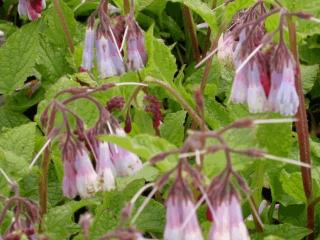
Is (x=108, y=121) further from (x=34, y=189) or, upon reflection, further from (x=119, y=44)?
(x=34, y=189)

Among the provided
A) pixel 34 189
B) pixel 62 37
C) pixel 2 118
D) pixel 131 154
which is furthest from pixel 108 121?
pixel 62 37

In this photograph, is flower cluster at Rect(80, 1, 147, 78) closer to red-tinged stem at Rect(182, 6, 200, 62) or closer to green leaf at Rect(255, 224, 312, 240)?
green leaf at Rect(255, 224, 312, 240)

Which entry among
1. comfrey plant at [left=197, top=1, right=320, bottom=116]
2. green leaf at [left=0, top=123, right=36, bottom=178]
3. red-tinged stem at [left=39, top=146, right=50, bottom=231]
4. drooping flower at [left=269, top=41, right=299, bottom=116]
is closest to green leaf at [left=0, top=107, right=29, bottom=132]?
green leaf at [left=0, top=123, right=36, bottom=178]

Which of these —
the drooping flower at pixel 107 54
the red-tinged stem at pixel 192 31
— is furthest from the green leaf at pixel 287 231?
the red-tinged stem at pixel 192 31

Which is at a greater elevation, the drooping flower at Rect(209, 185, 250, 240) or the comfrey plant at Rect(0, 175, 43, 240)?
the drooping flower at Rect(209, 185, 250, 240)

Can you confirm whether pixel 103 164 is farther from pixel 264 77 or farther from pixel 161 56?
pixel 161 56

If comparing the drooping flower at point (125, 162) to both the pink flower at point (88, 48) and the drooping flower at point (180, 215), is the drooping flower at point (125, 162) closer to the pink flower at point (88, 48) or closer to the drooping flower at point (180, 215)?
the drooping flower at point (180, 215)

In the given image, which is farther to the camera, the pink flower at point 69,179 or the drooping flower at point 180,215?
the pink flower at point 69,179
